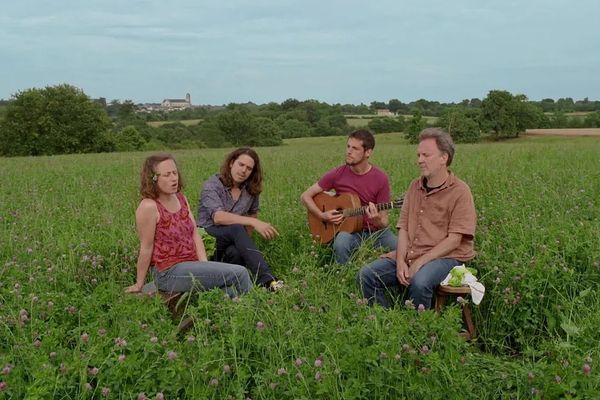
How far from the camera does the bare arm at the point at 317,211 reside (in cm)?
587

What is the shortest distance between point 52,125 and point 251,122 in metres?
21.9

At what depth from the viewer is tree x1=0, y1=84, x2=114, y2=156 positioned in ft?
163

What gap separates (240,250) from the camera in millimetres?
5273

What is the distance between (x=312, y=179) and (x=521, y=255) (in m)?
6.18

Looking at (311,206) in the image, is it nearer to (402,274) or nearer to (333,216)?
(333,216)

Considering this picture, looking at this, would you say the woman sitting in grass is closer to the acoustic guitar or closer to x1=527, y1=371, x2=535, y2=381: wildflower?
the acoustic guitar

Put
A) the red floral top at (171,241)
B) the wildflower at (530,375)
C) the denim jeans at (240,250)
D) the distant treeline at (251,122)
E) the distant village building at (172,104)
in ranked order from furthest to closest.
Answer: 1. the distant village building at (172,104)
2. the distant treeline at (251,122)
3. the denim jeans at (240,250)
4. the red floral top at (171,241)
5. the wildflower at (530,375)

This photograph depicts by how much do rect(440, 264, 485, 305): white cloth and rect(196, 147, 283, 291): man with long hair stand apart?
1.60m

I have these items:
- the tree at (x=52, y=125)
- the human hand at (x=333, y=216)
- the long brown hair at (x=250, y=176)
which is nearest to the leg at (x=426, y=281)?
the human hand at (x=333, y=216)

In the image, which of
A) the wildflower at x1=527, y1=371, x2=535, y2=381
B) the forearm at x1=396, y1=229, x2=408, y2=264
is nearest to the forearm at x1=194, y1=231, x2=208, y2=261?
the forearm at x1=396, y1=229, x2=408, y2=264

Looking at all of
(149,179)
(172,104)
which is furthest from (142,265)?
(172,104)

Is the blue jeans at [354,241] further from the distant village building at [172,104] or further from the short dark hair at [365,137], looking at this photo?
the distant village building at [172,104]

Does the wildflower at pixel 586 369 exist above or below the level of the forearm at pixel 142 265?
below

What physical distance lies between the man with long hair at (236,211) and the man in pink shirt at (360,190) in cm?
68
